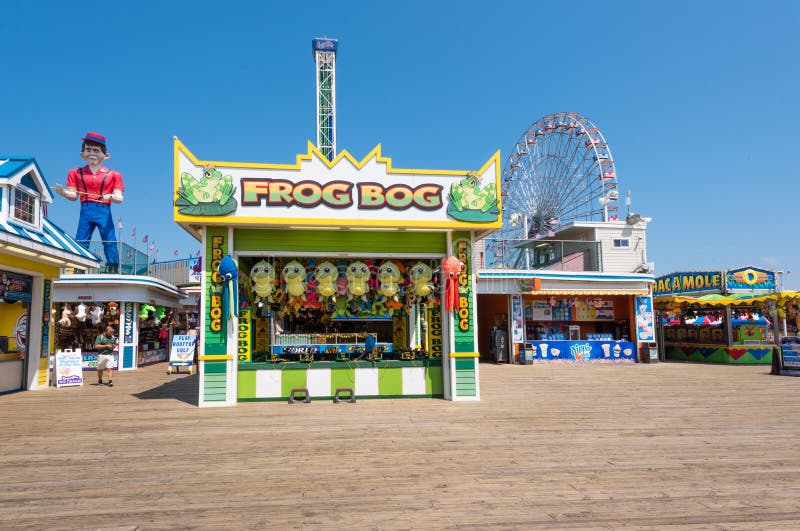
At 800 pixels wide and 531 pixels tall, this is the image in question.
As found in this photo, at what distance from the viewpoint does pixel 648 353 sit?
22.3 metres

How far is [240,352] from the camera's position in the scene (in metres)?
11.2

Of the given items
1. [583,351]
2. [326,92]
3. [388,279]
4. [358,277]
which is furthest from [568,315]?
[326,92]

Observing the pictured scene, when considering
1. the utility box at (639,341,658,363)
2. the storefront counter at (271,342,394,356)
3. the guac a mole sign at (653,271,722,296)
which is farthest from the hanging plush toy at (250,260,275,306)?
the guac a mole sign at (653,271,722,296)

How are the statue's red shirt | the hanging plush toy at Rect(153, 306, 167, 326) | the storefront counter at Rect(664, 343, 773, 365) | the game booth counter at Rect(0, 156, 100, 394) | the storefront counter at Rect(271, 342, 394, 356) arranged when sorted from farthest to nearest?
the hanging plush toy at Rect(153, 306, 167, 326) < the storefront counter at Rect(664, 343, 773, 365) < the statue's red shirt < the storefront counter at Rect(271, 342, 394, 356) < the game booth counter at Rect(0, 156, 100, 394)

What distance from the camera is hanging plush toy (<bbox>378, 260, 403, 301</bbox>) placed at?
37.9ft

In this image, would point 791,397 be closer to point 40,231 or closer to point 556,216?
point 40,231

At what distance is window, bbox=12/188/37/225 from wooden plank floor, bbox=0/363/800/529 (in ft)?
15.3

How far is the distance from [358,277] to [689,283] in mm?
19591

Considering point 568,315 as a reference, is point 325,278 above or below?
above

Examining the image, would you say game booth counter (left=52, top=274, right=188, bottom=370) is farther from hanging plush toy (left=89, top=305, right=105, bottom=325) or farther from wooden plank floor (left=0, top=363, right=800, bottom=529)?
wooden plank floor (left=0, top=363, right=800, bottom=529)

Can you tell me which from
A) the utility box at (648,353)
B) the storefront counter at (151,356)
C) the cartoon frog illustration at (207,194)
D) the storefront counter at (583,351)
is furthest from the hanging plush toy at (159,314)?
the utility box at (648,353)

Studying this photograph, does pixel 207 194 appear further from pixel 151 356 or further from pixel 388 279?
pixel 151 356

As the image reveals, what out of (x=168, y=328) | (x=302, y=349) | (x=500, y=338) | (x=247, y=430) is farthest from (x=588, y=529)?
(x=168, y=328)

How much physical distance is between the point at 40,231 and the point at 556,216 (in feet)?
87.3
